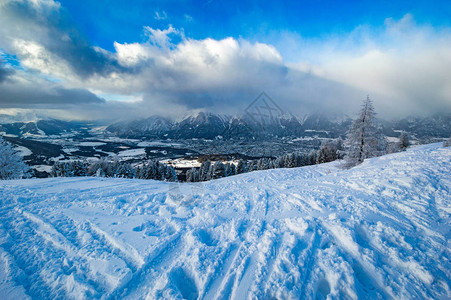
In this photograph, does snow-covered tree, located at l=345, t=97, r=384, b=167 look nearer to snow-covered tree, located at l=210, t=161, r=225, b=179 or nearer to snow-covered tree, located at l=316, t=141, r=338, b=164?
snow-covered tree, located at l=316, t=141, r=338, b=164

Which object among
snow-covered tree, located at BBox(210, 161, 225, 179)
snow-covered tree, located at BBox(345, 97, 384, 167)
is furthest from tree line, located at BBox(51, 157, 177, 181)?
snow-covered tree, located at BBox(345, 97, 384, 167)

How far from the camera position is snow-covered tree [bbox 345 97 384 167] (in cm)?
1938

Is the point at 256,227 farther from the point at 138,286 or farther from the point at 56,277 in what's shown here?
the point at 56,277

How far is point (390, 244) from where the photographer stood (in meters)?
4.30

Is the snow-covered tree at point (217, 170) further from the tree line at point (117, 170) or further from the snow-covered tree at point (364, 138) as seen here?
the snow-covered tree at point (364, 138)

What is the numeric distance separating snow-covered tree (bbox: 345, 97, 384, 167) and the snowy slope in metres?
14.0

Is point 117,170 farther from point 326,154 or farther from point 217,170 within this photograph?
point 326,154

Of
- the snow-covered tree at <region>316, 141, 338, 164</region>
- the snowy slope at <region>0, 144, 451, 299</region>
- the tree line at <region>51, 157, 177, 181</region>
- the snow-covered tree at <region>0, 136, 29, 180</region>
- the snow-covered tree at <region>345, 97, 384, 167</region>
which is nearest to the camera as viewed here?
the snowy slope at <region>0, 144, 451, 299</region>

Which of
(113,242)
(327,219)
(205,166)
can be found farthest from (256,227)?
(205,166)

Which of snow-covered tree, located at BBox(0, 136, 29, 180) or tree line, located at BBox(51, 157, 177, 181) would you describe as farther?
tree line, located at BBox(51, 157, 177, 181)

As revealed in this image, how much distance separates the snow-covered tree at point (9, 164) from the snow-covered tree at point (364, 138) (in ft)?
133

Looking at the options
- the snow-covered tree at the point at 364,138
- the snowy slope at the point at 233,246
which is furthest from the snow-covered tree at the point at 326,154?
the snowy slope at the point at 233,246

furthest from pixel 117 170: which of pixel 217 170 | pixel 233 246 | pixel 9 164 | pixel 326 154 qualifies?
pixel 326 154

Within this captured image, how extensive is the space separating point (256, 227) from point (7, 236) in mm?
6883
